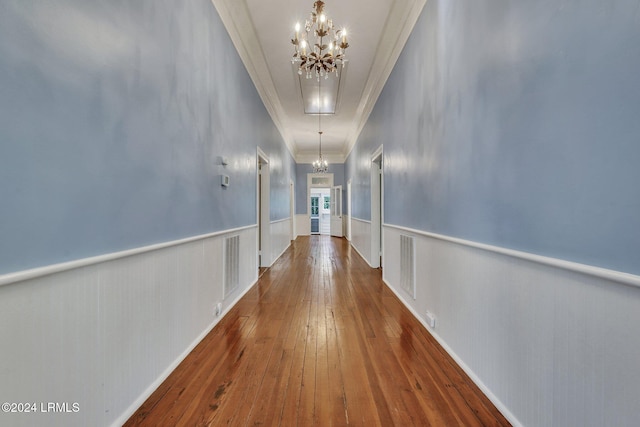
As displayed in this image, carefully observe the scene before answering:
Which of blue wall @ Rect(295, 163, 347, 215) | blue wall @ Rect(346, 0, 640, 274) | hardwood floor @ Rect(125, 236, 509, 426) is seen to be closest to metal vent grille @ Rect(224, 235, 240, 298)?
hardwood floor @ Rect(125, 236, 509, 426)

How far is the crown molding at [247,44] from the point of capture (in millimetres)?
2812

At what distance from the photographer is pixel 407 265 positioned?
10.1 feet

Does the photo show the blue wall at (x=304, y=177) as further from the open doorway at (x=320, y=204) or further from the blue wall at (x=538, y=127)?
the blue wall at (x=538, y=127)

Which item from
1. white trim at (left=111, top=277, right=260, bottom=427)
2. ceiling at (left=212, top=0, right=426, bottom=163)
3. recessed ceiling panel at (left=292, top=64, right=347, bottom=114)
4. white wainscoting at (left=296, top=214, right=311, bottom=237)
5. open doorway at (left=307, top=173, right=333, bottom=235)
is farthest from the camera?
white wainscoting at (left=296, top=214, right=311, bottom=237)

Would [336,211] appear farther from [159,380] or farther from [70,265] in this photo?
[70,265]

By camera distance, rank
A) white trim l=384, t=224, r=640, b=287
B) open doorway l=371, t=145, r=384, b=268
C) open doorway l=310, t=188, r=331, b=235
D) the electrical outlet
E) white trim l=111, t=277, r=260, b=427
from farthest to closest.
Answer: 1. open doorway l=310, t=188, r=331, b=235
2. open doorway l=371, t=145, r=384, b=268
3. the electrical outlet
4. white trim l=111, t=277, r=260, b=427
5. white trim l=384, t=224, r=640, b=287

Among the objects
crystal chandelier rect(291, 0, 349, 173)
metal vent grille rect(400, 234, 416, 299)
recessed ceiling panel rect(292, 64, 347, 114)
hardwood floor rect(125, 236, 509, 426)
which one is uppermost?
recessed ceiling panel rect(292, 64, 347, 114)

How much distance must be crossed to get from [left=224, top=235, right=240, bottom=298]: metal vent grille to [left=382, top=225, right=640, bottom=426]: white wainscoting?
2178mm

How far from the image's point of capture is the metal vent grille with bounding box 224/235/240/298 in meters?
2.87

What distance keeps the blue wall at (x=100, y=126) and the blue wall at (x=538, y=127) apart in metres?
1.99

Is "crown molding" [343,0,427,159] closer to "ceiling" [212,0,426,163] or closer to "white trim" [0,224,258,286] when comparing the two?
"ceiling" [212,0,426,163]

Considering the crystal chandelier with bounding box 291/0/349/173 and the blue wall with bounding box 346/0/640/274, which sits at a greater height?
the crystal chandelier with bounding box 291/0/349/173

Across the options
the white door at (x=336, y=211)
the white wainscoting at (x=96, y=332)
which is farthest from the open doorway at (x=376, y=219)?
the white door at (x=336, y=211)

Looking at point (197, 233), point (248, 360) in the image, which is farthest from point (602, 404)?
point (197, 233)
